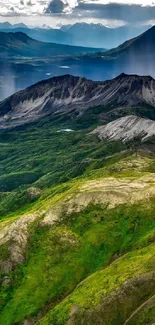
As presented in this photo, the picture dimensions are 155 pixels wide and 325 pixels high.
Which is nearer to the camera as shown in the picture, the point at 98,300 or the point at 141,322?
the point at 141,322

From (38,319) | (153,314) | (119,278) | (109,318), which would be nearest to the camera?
(153,314)

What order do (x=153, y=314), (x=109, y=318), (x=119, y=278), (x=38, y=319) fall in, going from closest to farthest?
(x=153, y=314) → (x=109, y=318) → (x=119, y=278) → (x=38, y=319)

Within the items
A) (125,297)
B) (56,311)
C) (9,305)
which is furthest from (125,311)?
(9,305)

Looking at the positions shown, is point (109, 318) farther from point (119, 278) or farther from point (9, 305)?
point (9, 305)

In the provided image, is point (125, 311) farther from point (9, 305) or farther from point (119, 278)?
point (9, 305)

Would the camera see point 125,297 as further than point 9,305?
No

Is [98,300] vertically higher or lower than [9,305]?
higher

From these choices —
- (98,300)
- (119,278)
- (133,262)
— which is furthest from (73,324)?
(133,262)

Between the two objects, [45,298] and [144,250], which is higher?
[144,250]

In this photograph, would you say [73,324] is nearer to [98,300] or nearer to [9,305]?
[98,300]
